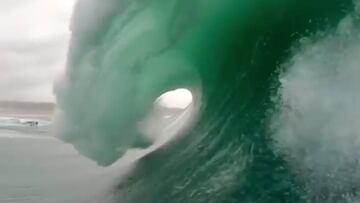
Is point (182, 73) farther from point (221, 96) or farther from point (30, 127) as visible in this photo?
point (30, 127)

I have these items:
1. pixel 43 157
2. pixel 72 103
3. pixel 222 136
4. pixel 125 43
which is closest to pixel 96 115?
pixel 72 103

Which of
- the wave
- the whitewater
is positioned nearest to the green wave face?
the whitewater

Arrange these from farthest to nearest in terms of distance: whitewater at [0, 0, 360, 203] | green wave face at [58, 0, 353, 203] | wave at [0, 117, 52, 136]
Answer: wave at [0, 117, 52, 136], green wave face at [58, 0, 353, 203], whitewater at [0, 0, 360, 203]

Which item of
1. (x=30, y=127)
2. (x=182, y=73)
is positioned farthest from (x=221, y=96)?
(x=30, y=127)

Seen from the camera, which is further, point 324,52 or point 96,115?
point 96,115

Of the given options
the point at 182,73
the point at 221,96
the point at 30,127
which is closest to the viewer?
the point at 221,96

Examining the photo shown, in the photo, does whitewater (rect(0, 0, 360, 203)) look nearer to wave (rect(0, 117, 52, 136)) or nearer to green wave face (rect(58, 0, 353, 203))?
green wave face (rect(58, 0, 353, 203))

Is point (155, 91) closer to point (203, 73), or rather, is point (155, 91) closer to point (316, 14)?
point (203, 73)

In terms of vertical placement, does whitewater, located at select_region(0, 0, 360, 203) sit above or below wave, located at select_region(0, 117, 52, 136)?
below
